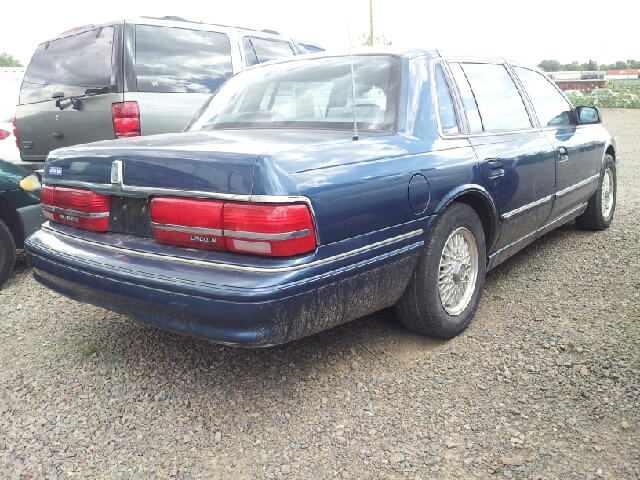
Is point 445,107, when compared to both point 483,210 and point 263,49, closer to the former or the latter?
point 483,210

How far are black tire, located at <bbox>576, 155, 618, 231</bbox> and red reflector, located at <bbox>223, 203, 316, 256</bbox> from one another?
3.76 metres

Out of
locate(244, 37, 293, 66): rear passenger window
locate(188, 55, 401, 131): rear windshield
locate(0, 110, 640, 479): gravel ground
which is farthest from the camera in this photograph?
locate(244, 37, 293, 66): rear passenger window

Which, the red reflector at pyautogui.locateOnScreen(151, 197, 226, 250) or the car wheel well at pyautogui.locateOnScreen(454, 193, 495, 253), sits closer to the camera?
the red reflector at pyautogui.locateOnScreen(151, 197, 226, 250)

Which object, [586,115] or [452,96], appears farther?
[586,115]

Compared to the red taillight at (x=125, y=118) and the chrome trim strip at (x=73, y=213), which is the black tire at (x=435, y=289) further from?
the red taillight at (x=125, y=118)

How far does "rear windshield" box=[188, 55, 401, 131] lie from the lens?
3.12 meters

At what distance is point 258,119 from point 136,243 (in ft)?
3.69

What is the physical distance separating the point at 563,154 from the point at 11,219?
13.1 feet

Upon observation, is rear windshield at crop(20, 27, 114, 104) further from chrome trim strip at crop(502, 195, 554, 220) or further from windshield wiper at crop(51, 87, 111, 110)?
chrome trim strip at crop(502, 195, 554, 220)

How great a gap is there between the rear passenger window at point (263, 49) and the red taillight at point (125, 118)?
1649mm

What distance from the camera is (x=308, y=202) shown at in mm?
2361

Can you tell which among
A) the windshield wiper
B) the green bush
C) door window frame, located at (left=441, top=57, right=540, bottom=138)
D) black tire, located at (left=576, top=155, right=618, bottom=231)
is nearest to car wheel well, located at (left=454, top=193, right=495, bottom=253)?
door window frame, located at (left=441, top=57, right=540, bottom=138)

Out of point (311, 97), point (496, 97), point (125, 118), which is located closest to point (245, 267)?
point (311, 97)

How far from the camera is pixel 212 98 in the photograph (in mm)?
3916
